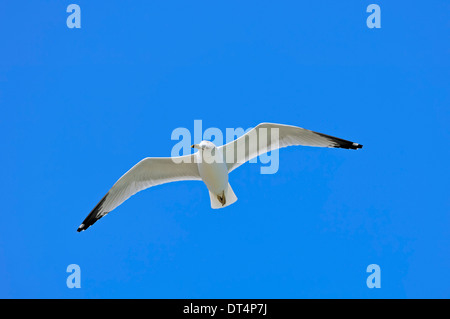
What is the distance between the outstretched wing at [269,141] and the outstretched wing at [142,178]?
568mm

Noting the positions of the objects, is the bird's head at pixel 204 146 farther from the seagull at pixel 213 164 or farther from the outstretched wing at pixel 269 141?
the outstretched wing at pixel 269 141

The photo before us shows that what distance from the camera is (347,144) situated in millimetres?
7809

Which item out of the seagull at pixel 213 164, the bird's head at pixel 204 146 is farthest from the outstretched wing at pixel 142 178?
the bird's head at pixel 204 146

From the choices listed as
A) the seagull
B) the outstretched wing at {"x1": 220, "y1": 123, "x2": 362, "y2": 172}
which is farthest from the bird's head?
the outstretched wing at {"x1": 220, "y1": 123, "x2": 362, "y2": 172}

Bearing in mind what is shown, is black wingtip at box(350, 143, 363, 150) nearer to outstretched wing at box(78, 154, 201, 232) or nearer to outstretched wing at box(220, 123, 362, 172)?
outstretched wing at box(220, 123, 362, 172)

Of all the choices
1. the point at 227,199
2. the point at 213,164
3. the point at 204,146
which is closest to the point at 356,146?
the point at 227,199

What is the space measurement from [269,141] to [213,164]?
862 millimetres

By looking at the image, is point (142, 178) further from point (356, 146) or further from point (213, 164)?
point (356, 146)

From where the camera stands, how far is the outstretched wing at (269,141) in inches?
295

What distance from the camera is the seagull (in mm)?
7434

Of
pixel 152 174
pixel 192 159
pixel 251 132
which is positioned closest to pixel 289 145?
pixel 251 132

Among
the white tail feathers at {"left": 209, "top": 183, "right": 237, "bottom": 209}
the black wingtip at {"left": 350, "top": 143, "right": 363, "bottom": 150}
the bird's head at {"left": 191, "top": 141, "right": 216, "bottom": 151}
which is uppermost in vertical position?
the black wingtip at {"left": 350, "top": 143, "right": 363, "bottom": 150}
